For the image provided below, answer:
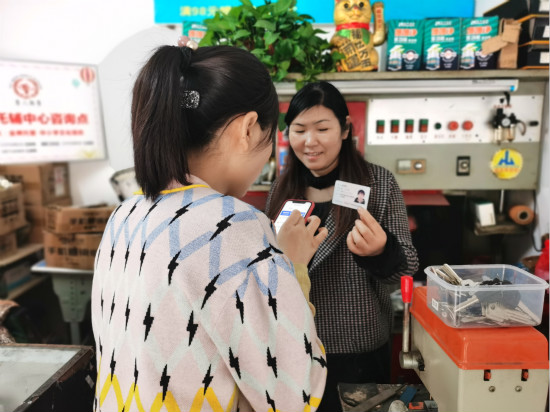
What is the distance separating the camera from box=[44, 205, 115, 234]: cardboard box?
2.47m

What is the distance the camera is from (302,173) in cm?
160

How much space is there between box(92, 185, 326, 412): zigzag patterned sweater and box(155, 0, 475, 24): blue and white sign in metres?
2.30

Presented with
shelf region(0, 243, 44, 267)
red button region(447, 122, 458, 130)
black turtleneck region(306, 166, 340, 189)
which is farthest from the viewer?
shelf region(0, 243, 44, 267)

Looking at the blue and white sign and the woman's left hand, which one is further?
the blue and white sign

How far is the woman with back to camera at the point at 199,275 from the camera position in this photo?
63 centimetres

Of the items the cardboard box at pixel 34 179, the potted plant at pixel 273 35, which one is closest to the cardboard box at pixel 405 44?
the potted plant at pixel 273 35

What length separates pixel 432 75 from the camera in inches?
77.2

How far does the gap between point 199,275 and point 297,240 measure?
1.07ft

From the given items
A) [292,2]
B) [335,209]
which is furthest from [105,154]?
[335,209]

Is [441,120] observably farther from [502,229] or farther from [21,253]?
[21,253]

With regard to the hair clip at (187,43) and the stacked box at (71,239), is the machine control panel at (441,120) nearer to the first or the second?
the hair clip at (187,43)

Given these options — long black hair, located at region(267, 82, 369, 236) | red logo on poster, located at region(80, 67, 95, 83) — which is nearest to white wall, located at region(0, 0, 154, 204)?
red logo on poster, located at region(80, 67, 95, 83)

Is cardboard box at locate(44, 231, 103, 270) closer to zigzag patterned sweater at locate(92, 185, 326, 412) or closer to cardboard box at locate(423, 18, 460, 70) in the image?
zigzag patterned sweater at locate(92, 185, 326, 412)

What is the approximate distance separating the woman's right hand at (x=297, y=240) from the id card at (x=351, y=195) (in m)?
0.32
